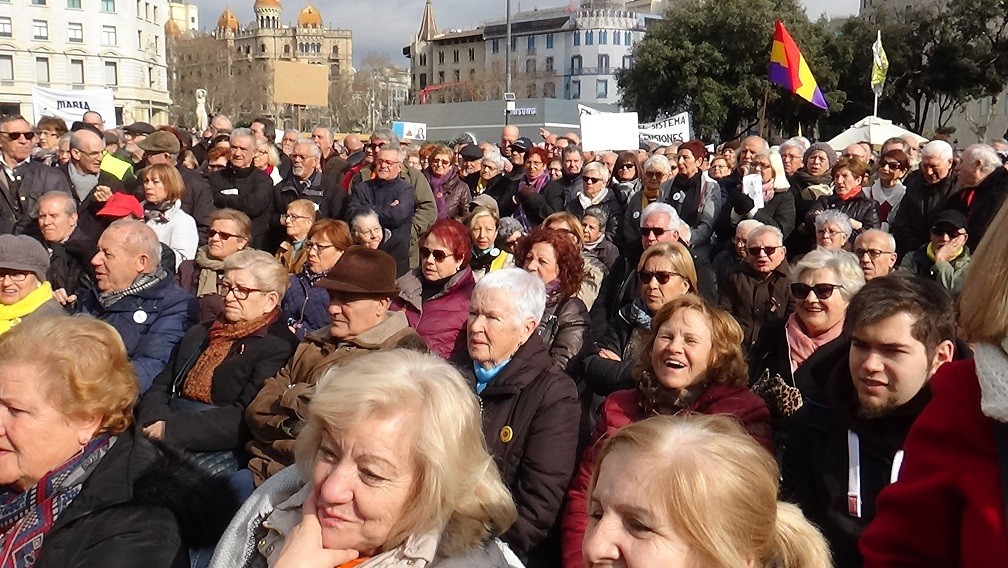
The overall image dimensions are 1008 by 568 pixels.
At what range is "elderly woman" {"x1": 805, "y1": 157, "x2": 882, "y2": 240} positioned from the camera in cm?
679

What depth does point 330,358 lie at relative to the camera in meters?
3.68

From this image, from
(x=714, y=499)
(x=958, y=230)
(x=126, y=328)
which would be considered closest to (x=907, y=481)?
(x=714, y=499)

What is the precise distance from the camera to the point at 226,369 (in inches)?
155

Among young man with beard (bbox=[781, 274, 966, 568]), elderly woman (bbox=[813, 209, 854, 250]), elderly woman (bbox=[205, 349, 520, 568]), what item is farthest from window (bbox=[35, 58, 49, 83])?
young man with beard (bbox=[781, 274, 966, 568])

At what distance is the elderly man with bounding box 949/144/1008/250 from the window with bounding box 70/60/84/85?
8156 centimetres

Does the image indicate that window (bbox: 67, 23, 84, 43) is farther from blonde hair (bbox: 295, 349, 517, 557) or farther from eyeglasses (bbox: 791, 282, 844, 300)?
blonde hair (bbox: 295, 349, 517, 557)

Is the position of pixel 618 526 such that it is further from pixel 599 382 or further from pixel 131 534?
pixel 599 382

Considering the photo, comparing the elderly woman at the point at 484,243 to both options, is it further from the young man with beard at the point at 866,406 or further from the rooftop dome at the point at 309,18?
the rooftop dome at the point at 309,18

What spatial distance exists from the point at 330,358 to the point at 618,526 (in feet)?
6.94

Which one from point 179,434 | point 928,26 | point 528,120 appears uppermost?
point 928,26

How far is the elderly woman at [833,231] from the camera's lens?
5.64 meters

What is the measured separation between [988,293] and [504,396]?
2.17m

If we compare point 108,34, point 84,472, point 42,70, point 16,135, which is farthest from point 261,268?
point 108,34

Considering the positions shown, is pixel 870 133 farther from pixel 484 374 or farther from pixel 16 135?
pixel 484 374
